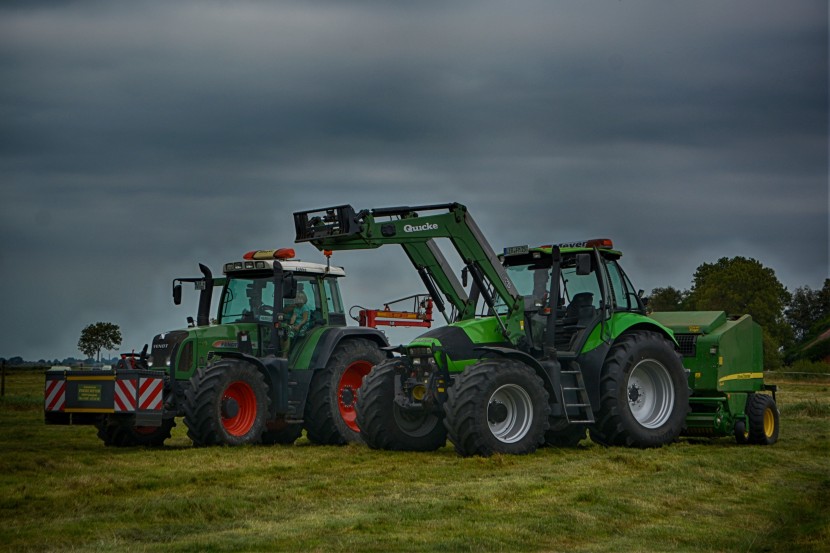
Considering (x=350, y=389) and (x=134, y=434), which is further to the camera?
(x=350, y=389)

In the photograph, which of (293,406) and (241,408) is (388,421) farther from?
(241,408)

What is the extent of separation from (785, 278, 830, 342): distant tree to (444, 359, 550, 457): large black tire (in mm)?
71484

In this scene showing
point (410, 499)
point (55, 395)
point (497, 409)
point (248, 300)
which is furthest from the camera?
point (248, 300)

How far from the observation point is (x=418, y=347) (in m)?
15.4

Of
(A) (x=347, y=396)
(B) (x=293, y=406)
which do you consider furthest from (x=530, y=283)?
(B) (x=293, y=406)

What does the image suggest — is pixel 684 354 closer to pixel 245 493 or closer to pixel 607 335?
pixel 607 335

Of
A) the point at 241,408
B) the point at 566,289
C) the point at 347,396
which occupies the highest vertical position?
the point at 566,289

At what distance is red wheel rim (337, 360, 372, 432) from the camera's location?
1809 cm

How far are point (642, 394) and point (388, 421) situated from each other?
3931mm

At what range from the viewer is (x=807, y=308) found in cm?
8319

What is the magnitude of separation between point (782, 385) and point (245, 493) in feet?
116

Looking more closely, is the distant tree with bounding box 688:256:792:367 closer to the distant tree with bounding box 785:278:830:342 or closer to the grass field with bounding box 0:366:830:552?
the distant tree with bounding box 785:278:830:342

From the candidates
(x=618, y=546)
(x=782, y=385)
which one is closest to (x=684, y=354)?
(x=618, y=546)

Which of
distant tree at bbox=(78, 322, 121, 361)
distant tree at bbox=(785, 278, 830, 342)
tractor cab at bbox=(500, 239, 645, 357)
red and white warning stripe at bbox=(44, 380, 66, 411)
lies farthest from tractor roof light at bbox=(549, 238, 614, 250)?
distant tree at bbox=(785, 278, 830, 342)
